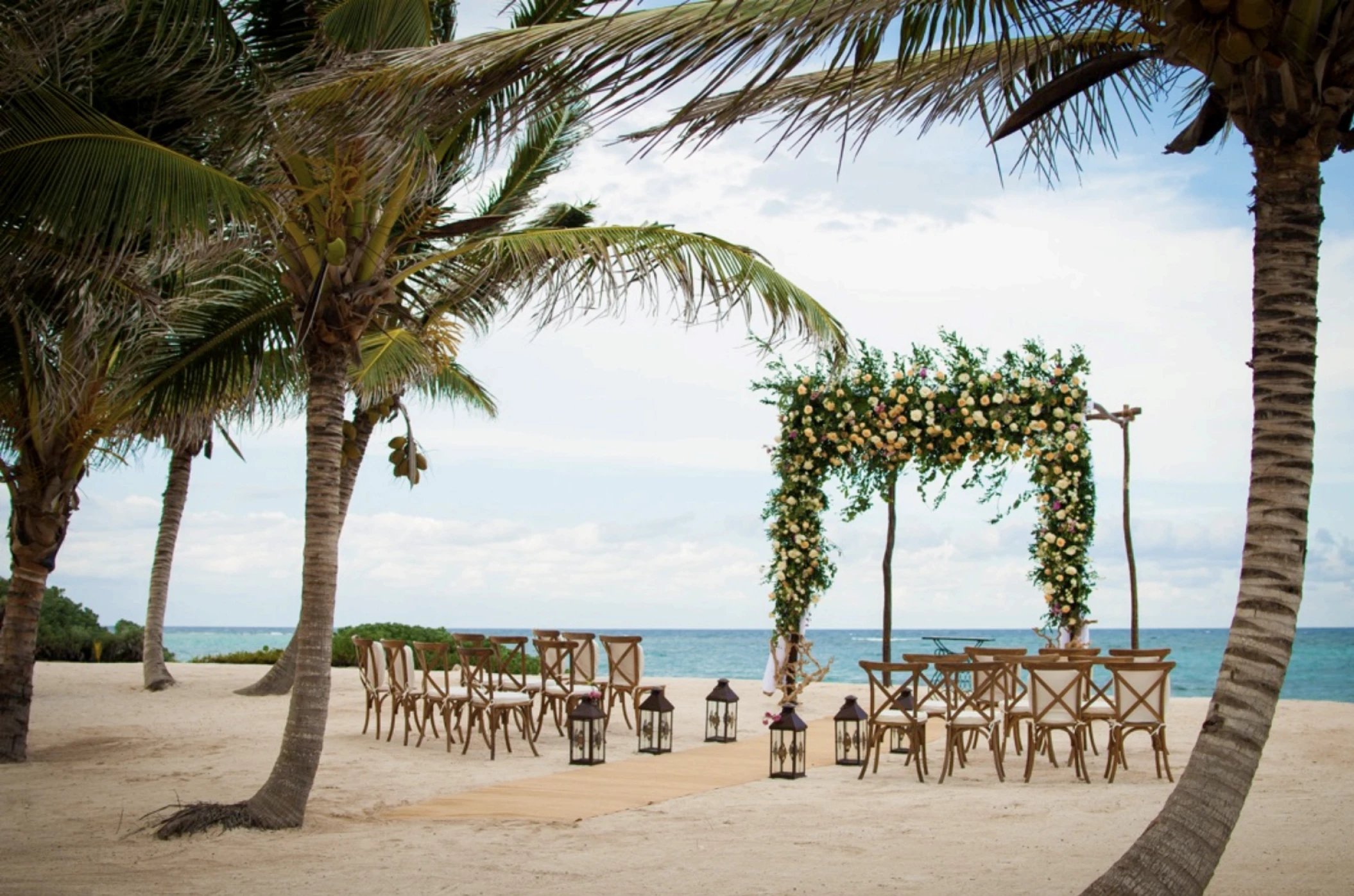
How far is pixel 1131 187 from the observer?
980 cm

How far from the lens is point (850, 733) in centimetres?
991

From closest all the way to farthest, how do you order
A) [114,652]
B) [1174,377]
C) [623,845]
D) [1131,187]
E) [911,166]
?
[623,845]
[1131,187]
[911,166]
[1174,377]
[114,652]

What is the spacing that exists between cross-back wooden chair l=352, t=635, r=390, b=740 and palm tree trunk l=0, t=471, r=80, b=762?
106 inches

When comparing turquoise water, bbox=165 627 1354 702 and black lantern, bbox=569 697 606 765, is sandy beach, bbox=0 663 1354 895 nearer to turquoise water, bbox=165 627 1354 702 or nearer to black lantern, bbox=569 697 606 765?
black lantern, bbox=569 697 606 765

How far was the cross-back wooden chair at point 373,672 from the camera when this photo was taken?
1073 cm

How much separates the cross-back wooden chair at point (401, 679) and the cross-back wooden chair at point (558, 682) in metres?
1.15

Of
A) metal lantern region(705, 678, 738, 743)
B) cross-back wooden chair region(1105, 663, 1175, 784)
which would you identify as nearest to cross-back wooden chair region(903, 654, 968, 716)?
cross-back wooden chair region(1105, 663, 1175, 784)

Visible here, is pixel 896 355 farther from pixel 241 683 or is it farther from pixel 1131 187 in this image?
pixel 241 683

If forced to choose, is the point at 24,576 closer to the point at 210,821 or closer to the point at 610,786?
the point at 210,821

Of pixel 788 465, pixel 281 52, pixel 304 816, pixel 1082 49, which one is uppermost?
pixel 281 52

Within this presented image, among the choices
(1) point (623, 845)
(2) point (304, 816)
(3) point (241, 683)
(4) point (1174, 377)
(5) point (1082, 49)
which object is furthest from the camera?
(3) point (241, 683)

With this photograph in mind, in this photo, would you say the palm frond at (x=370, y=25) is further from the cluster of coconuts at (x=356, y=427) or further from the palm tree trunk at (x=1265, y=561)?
the cluster of coconuts at (x=356, y=427)

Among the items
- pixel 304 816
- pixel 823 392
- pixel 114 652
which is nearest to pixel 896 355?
pixel 823 392

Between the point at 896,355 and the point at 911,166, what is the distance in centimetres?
411
